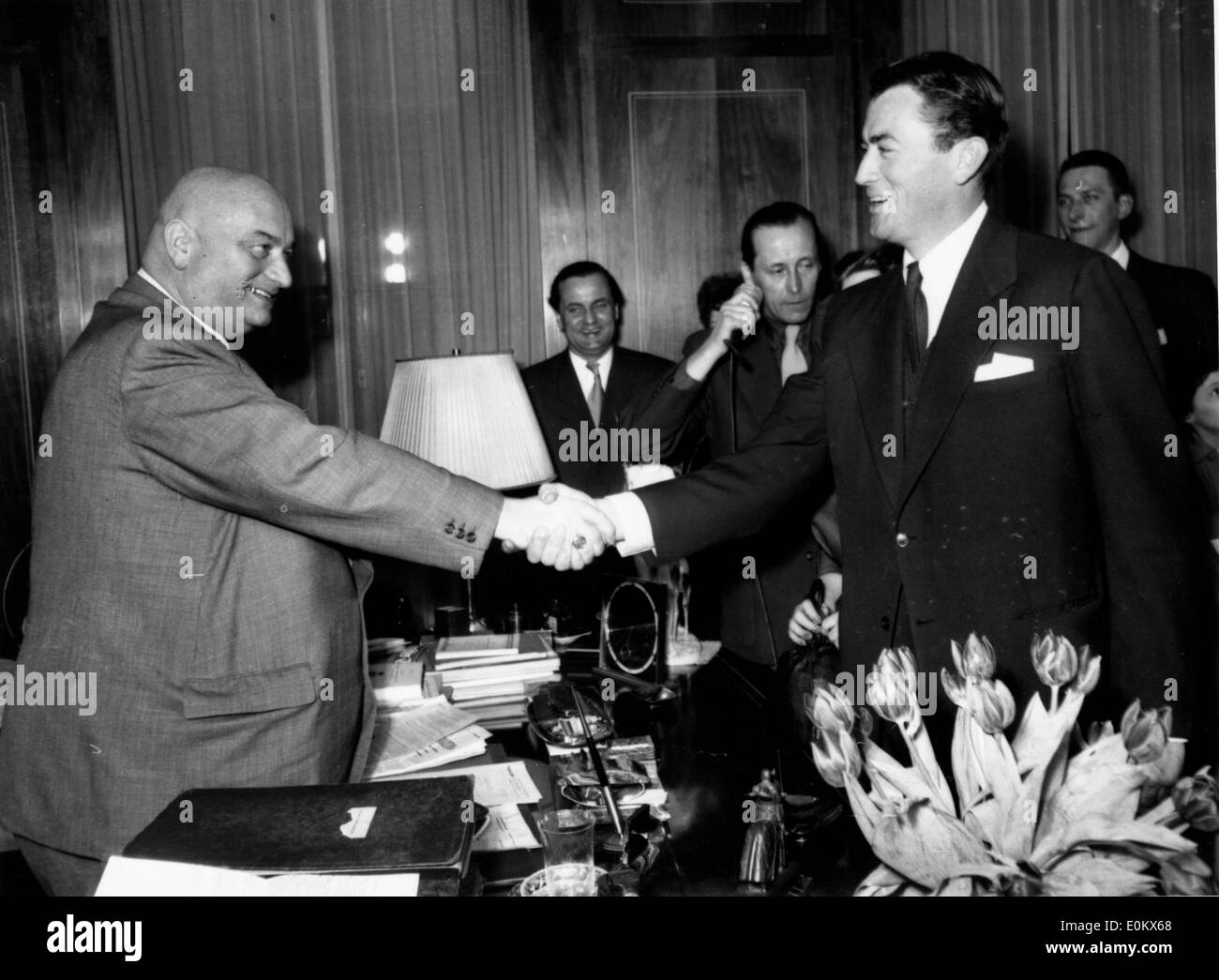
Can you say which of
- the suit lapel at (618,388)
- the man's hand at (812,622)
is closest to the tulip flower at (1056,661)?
the man's hand at (812,622)

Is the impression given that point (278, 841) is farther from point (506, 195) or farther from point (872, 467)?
point (506, 195)

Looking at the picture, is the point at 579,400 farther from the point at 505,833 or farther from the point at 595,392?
the point at 505,833

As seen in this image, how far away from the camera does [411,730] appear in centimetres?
188

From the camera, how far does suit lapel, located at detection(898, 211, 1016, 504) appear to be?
164cm

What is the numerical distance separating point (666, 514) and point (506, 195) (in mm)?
2219

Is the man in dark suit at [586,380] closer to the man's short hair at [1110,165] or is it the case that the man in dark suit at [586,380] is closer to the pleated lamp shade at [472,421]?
the pleated lamp shade at [472,421]

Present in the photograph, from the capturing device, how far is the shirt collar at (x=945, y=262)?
1.74 metres

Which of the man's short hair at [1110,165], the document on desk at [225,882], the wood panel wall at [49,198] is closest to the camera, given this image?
the document on desk at [225,882]

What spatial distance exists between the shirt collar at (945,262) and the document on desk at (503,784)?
0.98m

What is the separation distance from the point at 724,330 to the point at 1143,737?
2128mm

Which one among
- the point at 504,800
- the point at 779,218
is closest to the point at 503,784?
the point at 504,800

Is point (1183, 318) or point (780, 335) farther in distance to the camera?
point (780, 335)

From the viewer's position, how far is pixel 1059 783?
0.88 metres

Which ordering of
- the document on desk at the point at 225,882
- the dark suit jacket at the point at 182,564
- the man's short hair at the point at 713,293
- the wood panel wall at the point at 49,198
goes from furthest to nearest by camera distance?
the man's short hair at the point at 713,293, the wood panel wall at the point at 49,198, the dark suit jacket at the point at 182,564, the document on desk at the point at 225,882
